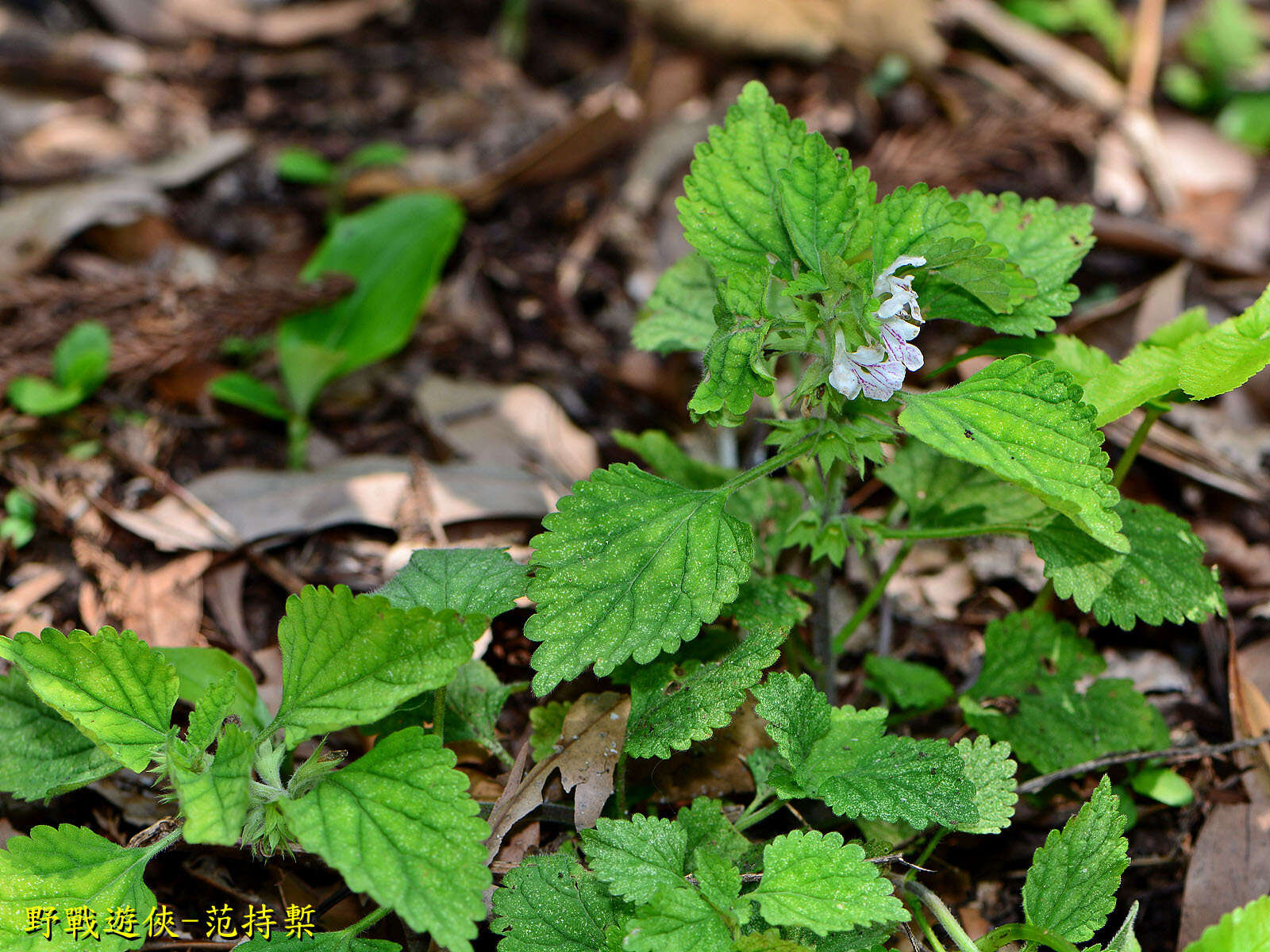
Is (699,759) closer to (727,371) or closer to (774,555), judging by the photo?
(774,555)

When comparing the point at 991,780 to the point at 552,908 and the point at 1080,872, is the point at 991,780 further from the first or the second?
the point at 552,908

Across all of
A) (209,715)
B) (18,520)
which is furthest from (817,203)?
(18,520)

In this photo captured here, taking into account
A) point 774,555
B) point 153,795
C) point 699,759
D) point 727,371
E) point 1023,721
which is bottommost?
point 153,795

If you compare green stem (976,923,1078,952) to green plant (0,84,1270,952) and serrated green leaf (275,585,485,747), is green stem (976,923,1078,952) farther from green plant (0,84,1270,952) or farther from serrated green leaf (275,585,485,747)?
serrated green leaf (275,585,485,747)

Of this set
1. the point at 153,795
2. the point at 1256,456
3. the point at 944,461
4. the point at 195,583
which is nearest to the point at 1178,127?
the point at 1256,456

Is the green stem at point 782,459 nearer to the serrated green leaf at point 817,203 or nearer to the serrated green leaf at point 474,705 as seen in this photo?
the serrated green leaf at point 817,203

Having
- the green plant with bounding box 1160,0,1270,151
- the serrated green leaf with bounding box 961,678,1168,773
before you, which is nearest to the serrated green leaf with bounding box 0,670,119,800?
the serrated green leaf with bounding box 961,678,1168,773
